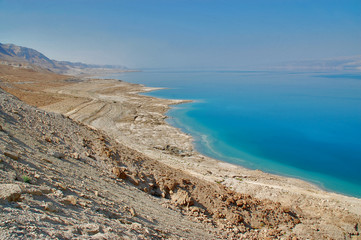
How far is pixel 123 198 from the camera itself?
25.9 feet

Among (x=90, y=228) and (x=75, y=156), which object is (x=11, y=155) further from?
(x=90, y=228)

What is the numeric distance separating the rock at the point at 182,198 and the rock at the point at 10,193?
6294 mm

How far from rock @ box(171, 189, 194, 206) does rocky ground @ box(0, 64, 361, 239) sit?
0.05m

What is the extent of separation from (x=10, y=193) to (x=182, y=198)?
6.69m

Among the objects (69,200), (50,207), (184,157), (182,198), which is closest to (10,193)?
(50,207)

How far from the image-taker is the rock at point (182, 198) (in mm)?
9867

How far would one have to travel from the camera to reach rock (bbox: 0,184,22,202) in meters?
4.44

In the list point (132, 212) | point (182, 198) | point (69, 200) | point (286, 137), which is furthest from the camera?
point (286, 137)

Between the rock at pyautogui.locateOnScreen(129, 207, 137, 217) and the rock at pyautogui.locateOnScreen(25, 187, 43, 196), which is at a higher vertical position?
the rock at pyautogui.locateOnScreen(25, 187, 43, 196)

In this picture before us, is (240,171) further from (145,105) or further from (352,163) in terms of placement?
(145,105)

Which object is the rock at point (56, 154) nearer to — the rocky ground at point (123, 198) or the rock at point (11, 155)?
the rocky ground at point (123, 198)

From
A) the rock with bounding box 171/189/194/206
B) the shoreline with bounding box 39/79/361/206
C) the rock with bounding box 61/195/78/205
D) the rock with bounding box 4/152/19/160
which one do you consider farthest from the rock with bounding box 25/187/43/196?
the shoreline with bounding box 39/79/361/206

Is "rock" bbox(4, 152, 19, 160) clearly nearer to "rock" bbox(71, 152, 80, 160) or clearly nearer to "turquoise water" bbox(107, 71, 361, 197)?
"rock" bbox(71, 152, 80, 160)

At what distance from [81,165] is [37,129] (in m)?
3.73
